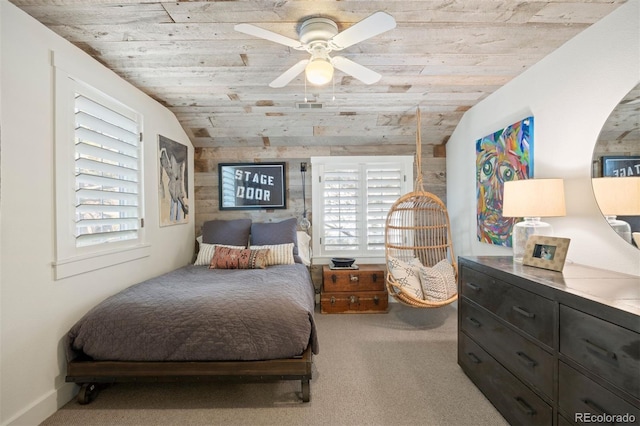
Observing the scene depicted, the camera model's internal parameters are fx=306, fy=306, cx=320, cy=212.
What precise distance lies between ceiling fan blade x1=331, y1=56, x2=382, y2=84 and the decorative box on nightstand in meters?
2.23

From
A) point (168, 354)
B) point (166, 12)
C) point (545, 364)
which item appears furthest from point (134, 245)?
point (545, 364)

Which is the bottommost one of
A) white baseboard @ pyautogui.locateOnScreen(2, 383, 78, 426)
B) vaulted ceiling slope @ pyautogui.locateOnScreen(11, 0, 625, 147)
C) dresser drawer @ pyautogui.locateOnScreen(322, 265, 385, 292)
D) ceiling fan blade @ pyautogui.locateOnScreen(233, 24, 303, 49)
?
white baseboard @ pyautogui.locateOnScreen(2, 383, 78, 426)

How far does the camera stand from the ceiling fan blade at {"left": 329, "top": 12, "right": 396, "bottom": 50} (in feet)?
4.92

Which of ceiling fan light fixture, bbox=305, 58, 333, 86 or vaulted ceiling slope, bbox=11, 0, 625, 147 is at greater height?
vaulted ceiling slope, bbox=11, 0, 625, 147

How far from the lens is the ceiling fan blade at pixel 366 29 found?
1500 millimetres

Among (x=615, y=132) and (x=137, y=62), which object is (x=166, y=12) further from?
(x=615, y=132)

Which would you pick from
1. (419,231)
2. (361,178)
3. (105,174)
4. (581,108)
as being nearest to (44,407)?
(105,174)

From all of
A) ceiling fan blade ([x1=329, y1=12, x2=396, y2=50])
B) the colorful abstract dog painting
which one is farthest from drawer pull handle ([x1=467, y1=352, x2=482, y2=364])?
ceiling fan blade ([x1=329, y1=12, x2=396, y2=50])

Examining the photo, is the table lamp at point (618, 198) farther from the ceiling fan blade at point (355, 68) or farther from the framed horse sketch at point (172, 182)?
the framed horse sketch at point (172, 182)

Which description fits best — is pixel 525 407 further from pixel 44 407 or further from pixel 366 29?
pixel 44 407

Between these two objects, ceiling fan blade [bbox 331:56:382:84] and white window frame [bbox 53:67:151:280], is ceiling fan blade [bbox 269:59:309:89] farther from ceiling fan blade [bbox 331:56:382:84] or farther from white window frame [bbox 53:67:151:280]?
white window frame [bbox 53:67:151:280]

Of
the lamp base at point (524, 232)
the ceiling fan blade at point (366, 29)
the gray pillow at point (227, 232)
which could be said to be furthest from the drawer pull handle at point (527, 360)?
the gray pillow at point (227, 232)

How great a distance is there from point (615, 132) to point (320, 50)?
1.79 m

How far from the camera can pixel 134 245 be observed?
274 cm
